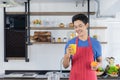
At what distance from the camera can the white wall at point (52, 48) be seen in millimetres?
3928

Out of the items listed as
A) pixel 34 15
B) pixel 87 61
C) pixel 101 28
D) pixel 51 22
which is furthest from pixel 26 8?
pixel 87 61

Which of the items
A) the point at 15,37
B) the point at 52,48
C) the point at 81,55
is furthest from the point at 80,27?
the point at 15,37

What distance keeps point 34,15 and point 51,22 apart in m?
0.31

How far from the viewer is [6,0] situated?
2.93 m

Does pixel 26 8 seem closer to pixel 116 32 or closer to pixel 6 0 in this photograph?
pixel 6 0

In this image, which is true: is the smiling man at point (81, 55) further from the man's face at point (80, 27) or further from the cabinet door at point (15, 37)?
the cabinet door at point (15, 37)

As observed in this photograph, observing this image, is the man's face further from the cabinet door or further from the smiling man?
the cabinet door

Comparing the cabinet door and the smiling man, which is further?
the cabinet door

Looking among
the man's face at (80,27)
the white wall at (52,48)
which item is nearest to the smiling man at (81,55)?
the man's face at (80,27)

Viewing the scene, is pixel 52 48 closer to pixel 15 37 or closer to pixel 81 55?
pixel 15 37

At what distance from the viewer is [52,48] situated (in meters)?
4.00

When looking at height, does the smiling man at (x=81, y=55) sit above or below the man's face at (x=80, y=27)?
below

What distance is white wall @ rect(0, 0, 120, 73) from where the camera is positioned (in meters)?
3.93

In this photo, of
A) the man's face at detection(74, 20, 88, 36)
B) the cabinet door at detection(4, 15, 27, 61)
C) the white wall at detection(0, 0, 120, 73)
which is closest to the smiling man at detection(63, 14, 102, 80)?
the man's face at detection(74, 20, 88, 36)
